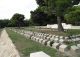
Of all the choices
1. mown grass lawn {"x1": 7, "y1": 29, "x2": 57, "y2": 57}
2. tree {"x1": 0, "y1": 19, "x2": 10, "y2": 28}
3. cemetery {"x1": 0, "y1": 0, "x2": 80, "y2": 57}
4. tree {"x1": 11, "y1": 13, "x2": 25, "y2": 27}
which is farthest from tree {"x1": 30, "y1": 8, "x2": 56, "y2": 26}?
mown grass lawn {"x1": 7, "y1": 29, "x2": 57, "y2": 57}

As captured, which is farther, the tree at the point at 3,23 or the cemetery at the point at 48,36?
the tree at the point at 3,23

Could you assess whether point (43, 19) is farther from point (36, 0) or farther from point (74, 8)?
point (74, 8)

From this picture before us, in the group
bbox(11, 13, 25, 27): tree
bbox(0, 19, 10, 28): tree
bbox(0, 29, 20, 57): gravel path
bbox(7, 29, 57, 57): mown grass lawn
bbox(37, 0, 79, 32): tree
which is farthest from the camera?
bbox(0, 19, 10, 28): tree

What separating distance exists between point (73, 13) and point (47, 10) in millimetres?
6220

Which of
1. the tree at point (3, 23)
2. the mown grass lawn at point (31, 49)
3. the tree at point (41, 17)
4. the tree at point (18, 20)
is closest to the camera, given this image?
the mown grass lawn at point (31, 49)

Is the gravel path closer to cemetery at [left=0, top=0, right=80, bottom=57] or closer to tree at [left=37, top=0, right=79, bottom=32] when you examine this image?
cemetery at [left=0, top=0, right=80, bottom=57]

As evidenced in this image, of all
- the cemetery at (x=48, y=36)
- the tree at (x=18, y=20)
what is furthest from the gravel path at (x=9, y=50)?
the tree at (x=18, y=20)

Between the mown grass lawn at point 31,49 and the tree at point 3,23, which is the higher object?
the mown grass lawn at point 31,49

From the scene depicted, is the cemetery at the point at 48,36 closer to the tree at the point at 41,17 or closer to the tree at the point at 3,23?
the tree at the point at 41,17

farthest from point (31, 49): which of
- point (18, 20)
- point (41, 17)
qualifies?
point (18, 20)

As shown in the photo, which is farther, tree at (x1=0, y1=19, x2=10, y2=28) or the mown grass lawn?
tree at (x1=0, y1=19, x2=10, y2=28)

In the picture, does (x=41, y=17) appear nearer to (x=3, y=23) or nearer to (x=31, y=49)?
(x=3, y=23)

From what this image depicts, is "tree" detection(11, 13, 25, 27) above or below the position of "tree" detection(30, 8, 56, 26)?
below

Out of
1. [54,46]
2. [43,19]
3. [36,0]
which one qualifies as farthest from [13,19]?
[54,46]
